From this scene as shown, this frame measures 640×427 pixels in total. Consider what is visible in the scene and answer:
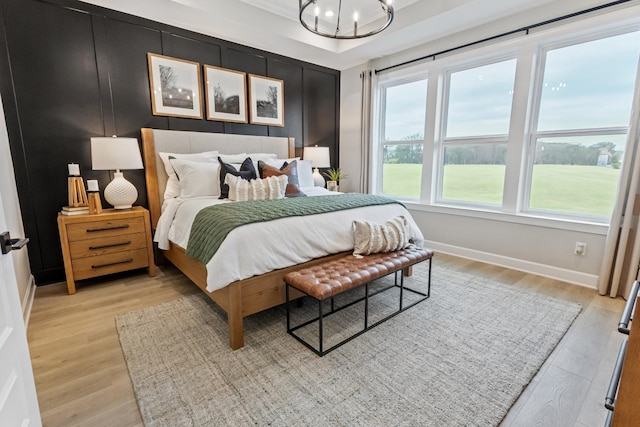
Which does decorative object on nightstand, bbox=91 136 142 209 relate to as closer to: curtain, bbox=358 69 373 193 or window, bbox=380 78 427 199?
curtain, bbox=358 69 373 193

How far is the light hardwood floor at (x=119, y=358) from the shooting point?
1.37m

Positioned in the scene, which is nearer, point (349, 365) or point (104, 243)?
point (349, 365)

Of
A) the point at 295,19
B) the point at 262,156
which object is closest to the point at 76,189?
the point at 262,156

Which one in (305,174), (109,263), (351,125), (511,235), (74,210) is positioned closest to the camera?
(74,210)

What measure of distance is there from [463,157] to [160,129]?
3.63 metres

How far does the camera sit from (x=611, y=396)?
28.9 inches

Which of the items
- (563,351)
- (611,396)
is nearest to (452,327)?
(563,351)

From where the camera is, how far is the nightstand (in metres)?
2.51

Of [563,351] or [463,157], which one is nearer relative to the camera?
[563,351]

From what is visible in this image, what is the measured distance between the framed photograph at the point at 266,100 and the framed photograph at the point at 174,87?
70cm

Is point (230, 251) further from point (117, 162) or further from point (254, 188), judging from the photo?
point (117, 162)

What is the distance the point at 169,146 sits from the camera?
10.7 feet

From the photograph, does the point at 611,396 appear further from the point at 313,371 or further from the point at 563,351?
the point at 563,351

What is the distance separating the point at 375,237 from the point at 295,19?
286 centimetres
